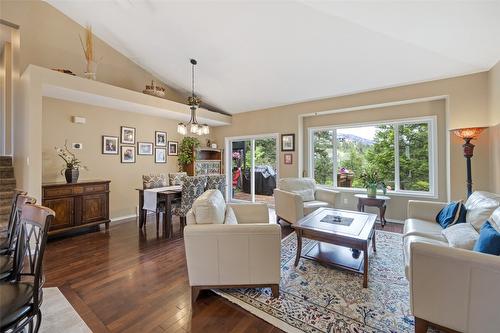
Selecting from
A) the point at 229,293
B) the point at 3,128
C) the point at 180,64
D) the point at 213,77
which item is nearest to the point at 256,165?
the point at 213,77

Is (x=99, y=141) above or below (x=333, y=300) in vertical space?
above

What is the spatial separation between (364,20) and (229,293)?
3.55 m

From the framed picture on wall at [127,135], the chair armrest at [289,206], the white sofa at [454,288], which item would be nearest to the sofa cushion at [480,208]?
the white sofa at [454,288]

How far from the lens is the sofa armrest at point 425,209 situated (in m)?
2.98

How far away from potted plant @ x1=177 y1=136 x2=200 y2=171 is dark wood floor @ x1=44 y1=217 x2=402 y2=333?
2830 mm

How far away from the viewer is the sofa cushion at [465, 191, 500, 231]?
221 centimetres

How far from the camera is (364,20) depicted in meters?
2.79

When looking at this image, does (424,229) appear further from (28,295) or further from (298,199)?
(28,295)

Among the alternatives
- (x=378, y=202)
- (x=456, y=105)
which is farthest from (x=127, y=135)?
(x=456, y=105)

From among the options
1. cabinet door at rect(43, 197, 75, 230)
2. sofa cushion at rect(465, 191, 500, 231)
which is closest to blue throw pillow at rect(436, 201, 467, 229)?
sofa cushion at rect(465, 191, 500, 231)

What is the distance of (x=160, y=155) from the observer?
579 cm

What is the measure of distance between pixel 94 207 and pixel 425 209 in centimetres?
539

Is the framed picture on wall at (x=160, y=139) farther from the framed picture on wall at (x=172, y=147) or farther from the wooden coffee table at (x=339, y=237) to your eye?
the wooden coffee table at (x=339, y=237)

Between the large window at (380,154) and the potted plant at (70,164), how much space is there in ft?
16.4
